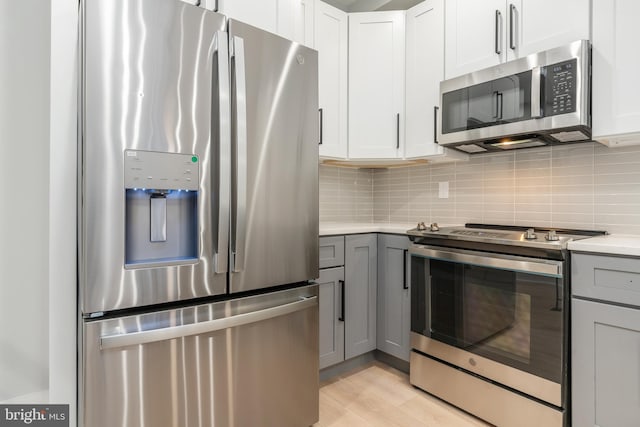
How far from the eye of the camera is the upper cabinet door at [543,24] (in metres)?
1.62

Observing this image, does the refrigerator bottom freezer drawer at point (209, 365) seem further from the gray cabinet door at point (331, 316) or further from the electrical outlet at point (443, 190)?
the electrical outlet at point (443, 190)

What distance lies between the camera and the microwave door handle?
1.66 metres

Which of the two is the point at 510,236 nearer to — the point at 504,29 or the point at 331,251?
the point at 331,251

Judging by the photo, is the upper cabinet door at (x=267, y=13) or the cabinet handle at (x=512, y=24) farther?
the cabinet handle at (x=512, y=24)

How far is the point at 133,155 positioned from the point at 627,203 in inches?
87.1

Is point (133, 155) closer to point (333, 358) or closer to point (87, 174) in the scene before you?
point (87, 174)

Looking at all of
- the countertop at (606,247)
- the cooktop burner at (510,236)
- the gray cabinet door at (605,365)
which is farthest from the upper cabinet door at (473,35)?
the gray cabinet door at (605,365)

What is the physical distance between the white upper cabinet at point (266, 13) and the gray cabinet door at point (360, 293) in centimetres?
119

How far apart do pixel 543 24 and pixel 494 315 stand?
1434mm

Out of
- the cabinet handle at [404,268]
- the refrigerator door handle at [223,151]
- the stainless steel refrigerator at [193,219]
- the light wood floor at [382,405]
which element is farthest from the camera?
the cabinet handle at [404,268]

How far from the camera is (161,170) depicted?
3.79 feet

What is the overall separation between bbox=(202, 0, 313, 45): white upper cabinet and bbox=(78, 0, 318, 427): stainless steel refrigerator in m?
0.20

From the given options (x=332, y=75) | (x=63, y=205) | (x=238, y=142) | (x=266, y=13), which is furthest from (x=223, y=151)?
(x=332, y=75)

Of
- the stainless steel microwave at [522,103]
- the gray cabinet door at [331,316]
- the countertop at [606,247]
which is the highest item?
the stainless steel microwave at [522,103]
